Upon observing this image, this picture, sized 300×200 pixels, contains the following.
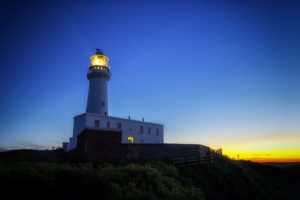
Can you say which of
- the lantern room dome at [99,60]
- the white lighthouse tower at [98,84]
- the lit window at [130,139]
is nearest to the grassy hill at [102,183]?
the lit window at [130,139]

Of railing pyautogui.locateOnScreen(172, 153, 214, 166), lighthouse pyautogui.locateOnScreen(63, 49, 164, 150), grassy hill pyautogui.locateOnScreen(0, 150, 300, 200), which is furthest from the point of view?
lighthouse pyautogui.locateOnScreen(63, 49, 164, 150)

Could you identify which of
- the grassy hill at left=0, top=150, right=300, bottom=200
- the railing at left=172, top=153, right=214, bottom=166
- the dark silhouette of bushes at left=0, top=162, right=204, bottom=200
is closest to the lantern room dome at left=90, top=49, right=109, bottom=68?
the railing at left=172, top=153, right=214, bottom=166

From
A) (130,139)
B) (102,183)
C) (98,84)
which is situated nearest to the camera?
(102,183)

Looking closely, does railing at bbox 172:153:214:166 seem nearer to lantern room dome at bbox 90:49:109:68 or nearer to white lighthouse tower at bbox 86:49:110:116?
white lighthouse tower at bbox 86:49:110:116

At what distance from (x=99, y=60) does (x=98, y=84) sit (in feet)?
12.7

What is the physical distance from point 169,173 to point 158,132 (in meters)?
22.5

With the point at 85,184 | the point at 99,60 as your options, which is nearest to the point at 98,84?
the point at 99,60

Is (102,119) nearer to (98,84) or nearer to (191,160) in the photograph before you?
(98,84)

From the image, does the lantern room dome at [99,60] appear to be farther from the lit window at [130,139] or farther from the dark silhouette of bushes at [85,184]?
the dark silhouette of bushes at [85,184]

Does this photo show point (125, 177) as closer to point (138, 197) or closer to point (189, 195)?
point (138, 197)

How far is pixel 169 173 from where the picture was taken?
15.0m

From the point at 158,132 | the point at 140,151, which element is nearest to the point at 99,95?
the point at 158,132

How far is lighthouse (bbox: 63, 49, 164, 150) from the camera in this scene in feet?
101

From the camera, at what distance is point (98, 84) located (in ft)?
113
